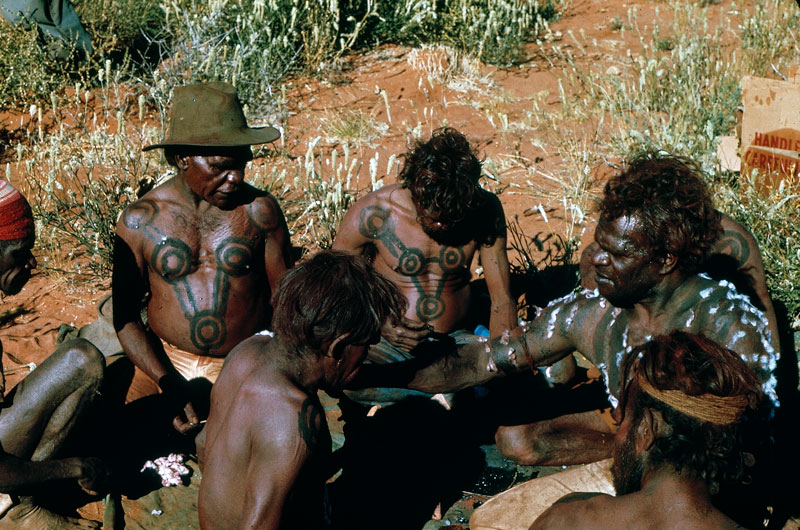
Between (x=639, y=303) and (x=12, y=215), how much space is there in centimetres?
265

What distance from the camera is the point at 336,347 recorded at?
2725mm

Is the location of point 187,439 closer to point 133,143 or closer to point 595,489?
point 595,489

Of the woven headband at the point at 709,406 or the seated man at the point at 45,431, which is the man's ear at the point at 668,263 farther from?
the seated man at the point at 45,431

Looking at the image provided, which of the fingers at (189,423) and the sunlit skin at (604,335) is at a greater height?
the sunlit skin at (604,335)

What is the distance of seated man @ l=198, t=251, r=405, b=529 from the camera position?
261 centimetres

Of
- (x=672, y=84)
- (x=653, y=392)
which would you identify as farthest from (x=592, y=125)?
(x=653, y=392)

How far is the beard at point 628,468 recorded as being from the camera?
99.0 inches

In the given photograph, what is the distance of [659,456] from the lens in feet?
8.00

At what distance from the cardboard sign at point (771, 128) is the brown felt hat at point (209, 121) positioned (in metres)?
3.56

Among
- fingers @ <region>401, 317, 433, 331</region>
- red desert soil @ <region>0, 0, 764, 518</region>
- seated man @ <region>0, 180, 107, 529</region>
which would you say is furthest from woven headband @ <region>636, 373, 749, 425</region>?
red desert soil @ <region>0, 0, 764, 518</region>

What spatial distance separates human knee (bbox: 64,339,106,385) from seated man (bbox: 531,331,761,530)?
7.77 feet

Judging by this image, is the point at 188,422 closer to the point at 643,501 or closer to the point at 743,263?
the point at 643,501

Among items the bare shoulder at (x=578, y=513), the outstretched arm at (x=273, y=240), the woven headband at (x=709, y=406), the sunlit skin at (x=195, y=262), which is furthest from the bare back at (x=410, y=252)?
the woven headband at (x=709, y=406)

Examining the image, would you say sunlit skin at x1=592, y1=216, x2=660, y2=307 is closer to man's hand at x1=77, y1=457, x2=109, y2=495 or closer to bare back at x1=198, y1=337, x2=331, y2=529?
bare back at x1=198, y1=337, x2=331, y2=529
